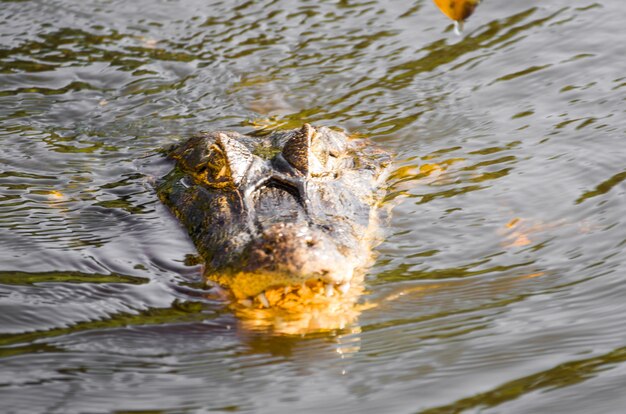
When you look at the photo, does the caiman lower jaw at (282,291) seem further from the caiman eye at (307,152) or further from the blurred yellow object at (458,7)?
the blurred yellow object at (458,7)

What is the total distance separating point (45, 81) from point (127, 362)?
449 cm

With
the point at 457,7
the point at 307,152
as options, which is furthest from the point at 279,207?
the point at 457,7

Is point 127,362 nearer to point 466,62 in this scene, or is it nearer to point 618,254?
point 618,254

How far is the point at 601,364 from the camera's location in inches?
148

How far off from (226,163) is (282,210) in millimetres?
727

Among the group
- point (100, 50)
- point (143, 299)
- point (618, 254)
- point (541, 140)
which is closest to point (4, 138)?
point (100, 50)

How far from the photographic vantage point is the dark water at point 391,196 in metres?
3.81

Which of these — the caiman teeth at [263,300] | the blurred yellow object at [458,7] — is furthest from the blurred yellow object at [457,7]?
the caiman teeth at [263,300]

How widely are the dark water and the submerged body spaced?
16 centimetres

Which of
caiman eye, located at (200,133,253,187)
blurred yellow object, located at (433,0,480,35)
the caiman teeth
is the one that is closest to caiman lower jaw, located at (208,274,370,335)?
the caiman teeth

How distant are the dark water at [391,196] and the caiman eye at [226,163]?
1.28 ft

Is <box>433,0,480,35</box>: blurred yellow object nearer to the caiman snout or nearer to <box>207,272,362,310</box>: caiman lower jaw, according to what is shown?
the caiman snout

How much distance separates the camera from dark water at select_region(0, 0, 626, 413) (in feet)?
12.5

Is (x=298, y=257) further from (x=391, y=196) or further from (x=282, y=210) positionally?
(x=391, y=196)
